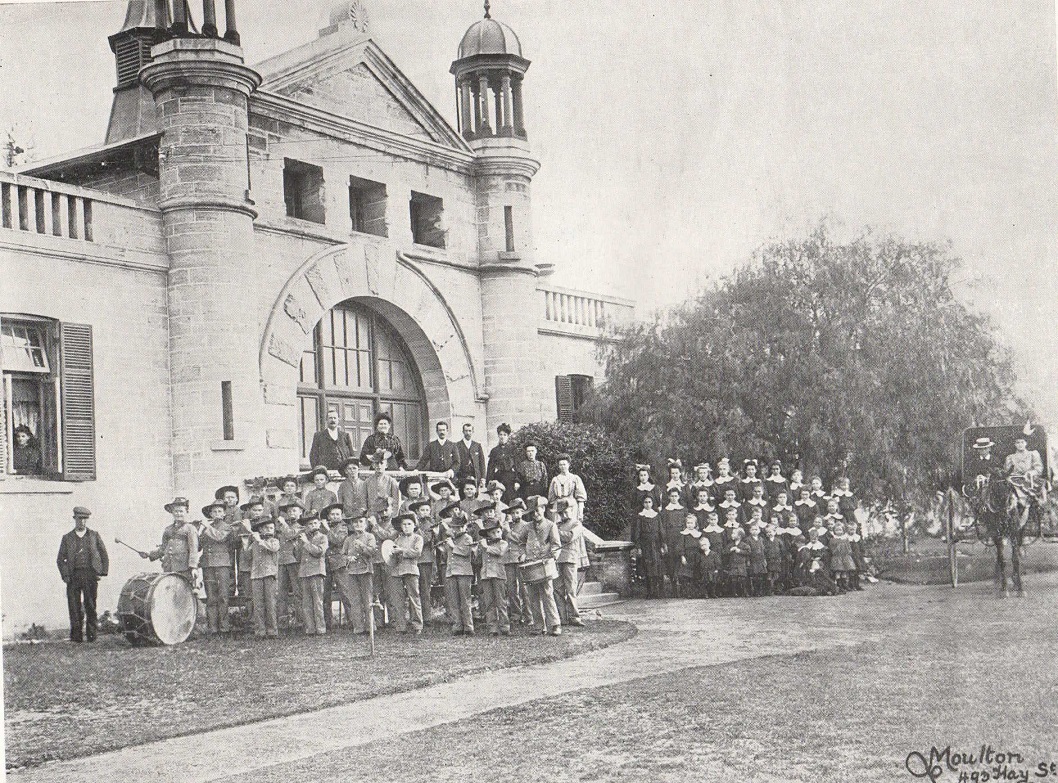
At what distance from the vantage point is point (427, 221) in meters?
13.9

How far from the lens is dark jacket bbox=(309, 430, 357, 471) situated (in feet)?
37.1

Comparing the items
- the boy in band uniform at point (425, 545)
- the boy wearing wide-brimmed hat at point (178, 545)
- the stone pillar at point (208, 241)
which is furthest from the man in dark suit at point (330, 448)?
the boy wearing wide-brimmed hat at point (178, 545)

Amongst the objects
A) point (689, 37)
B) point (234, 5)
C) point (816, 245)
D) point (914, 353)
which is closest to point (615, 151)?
point (689, 37)

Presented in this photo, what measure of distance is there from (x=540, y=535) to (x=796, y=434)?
10.2 feet

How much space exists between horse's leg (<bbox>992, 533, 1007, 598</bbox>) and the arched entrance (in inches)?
271

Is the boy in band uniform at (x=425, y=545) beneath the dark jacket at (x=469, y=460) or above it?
beneath

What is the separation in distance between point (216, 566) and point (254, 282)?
3333mm

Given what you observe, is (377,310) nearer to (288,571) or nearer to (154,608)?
(288,571)

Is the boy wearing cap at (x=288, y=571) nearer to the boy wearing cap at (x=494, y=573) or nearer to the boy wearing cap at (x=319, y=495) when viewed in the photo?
the boy wearing cap at (x=319, y=495)

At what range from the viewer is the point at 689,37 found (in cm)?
823

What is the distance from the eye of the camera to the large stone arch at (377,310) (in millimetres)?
11766

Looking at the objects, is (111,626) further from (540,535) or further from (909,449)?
(909,449)

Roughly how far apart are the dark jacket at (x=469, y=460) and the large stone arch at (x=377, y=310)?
1.72 m
